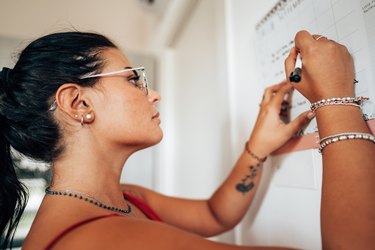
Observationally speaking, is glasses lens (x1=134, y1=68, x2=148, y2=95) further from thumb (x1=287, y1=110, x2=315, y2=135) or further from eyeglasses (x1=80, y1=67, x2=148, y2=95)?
thumb (x1=287, y1=110, x2=315, y2=135)

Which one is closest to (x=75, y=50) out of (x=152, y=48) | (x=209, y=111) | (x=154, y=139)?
(x=154, y=139)

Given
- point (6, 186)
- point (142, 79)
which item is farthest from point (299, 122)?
point (6, 186)

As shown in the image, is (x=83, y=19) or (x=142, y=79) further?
(x=83, y=19)

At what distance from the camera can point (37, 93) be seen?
61cm

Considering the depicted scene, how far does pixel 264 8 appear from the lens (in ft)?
2.40

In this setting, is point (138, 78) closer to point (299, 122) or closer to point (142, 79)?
point (142, 79)

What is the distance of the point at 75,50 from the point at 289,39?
1.67ft

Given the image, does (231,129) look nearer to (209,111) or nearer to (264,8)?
(209,111)

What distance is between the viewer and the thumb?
0.57m

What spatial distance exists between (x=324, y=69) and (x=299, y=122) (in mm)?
179

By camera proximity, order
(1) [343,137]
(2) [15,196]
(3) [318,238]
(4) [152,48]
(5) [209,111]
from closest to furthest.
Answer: (1) [343,137] → (3) [318,238] → (2) [15,196] → (5) [209,111] → (4) [152,48]

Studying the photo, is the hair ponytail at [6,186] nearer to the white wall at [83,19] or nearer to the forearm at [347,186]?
the forearm at [347,186]

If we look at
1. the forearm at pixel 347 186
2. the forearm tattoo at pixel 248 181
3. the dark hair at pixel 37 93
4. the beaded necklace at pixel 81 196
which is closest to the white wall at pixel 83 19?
the dark hair at pixel 37 93

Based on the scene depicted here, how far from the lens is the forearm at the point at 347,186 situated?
35 centimetres
